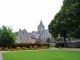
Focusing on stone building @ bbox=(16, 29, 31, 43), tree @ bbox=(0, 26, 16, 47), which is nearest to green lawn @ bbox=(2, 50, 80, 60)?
tree @ bbox=(0, 26, 16, 47)

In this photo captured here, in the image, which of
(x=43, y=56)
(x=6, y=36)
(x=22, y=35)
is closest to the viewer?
(x=43, y=56)

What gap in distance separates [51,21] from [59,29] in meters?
6.01

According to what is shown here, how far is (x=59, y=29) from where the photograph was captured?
48406 mm

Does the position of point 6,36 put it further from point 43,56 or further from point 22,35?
point 22,35

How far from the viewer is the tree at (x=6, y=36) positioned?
40938 millimetres

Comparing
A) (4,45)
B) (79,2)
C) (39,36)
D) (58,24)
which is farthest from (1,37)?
(39,36)

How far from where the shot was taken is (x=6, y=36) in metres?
40.8

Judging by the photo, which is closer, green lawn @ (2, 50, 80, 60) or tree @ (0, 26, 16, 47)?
green lawn @ (2, 50, 80, 60)

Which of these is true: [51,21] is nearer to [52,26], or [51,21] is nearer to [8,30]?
[52,26]

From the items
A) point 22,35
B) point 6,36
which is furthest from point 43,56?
point 22,35

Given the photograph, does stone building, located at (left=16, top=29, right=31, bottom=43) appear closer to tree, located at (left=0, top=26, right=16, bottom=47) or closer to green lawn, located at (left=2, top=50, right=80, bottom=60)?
tree, located at (left=0, top=26, right=16, bottom=47)

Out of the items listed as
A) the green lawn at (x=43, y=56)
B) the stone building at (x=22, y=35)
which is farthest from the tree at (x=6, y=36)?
the stone building at (x=22, y=35)

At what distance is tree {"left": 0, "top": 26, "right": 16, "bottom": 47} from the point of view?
4094cm

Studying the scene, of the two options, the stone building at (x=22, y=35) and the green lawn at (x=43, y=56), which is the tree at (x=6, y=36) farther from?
the stone building at (x=22, y=35)
